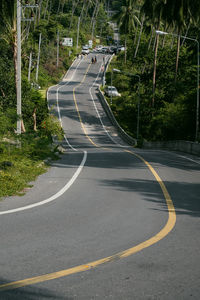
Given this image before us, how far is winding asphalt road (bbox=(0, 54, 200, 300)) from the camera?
4.66m

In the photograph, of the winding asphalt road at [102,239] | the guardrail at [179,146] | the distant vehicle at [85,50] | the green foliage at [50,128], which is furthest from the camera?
the distant vehicle at [85,50]

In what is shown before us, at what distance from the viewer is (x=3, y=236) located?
6.57 m

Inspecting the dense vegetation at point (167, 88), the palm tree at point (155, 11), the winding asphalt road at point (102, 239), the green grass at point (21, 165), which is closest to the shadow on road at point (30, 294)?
the winding asphalt road at point (102, 239)

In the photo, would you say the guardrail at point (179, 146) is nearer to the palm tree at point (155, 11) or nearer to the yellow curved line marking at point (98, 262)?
the palm tree at point (155, 11)

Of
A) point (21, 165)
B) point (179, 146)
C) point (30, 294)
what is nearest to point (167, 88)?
point (179, 146)

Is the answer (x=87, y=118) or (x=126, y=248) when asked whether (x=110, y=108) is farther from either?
(x=126, y=248)

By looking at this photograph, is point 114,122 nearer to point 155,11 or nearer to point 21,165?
point 155,11

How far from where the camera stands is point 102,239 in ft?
21.5

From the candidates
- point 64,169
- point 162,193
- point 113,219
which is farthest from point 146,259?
point 64,169

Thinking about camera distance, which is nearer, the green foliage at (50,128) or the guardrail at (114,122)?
the green foliage at (50,128)

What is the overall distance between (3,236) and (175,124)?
44064mm

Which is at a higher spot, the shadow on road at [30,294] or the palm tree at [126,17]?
the palm tree at [126,17]

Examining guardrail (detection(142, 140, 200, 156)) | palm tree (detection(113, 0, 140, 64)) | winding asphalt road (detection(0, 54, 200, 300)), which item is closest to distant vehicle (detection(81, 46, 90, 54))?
palm tree (detection(113, 0, 140, 64))

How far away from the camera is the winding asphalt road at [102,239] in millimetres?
4656
